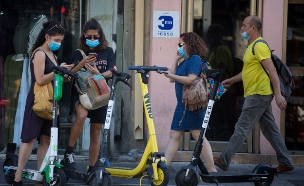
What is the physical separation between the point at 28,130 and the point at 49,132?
0.91 ft

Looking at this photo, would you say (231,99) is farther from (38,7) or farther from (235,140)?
(38,7)

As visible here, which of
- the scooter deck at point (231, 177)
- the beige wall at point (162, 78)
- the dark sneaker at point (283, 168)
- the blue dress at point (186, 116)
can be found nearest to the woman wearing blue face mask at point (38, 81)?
the blue dress at point (186, 116)

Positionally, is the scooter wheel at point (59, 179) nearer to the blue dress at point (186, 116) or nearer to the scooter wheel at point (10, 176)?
the scooter wheel at point (10, 176)

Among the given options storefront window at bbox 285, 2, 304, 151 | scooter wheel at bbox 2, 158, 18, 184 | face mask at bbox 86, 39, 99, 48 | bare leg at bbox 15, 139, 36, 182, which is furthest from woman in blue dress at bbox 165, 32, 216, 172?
storefront window at bbox 285, 2, 304, 151

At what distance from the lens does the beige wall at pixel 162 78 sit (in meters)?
10.3

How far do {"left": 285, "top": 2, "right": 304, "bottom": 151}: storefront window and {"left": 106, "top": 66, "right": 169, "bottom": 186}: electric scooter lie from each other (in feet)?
11.7

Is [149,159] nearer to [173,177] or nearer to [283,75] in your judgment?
[173,177]

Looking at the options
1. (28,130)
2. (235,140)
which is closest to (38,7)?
(28,130)

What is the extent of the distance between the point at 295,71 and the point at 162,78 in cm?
199

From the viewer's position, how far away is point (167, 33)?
10.3m

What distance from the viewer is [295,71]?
10672mm

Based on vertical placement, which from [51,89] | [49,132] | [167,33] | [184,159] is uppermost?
[167,33]

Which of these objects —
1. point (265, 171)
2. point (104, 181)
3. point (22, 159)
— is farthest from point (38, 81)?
point (265, 171)

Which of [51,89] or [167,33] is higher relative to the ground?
[167,33]
